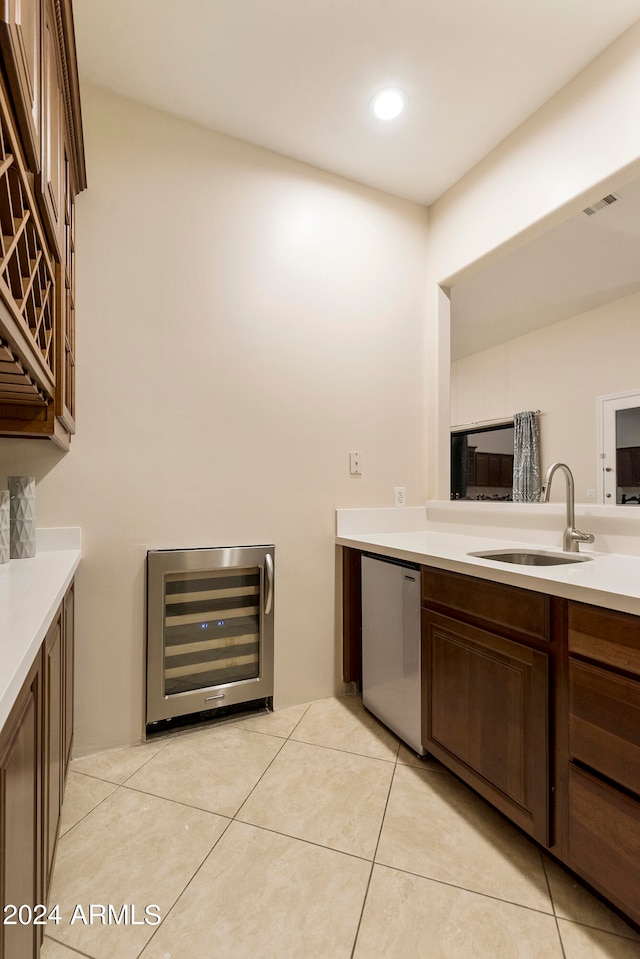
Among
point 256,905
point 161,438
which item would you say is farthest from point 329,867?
point 161,438

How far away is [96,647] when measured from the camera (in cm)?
183

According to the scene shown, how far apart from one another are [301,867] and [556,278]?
11.8 feet

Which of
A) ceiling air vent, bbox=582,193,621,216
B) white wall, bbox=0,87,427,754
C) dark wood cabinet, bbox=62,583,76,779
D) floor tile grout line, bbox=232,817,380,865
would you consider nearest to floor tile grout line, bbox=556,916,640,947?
floor tile grout line, bbox=232,817,380,865

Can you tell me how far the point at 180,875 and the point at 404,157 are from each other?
2.97m

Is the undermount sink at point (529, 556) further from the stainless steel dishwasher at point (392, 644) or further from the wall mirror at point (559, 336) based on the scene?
the wall mirror at point (559, 336)

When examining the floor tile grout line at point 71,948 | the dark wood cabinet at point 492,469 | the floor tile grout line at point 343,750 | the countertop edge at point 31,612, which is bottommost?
the floor tile grout line at point 343,750

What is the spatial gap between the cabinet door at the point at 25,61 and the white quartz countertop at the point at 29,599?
37.9 inches

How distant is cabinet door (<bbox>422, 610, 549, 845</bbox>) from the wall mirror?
57.4 inches

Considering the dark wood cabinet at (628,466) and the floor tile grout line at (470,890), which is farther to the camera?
the dark wood cabinet at (628,466)

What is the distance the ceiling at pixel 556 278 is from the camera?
8.36ft

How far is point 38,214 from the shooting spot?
1.07 metres

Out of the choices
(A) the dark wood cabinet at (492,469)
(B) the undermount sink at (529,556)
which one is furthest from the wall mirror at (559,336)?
(B) the undermount sink at (529,556)

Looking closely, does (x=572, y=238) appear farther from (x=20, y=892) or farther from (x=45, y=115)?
(x=20, y=892)

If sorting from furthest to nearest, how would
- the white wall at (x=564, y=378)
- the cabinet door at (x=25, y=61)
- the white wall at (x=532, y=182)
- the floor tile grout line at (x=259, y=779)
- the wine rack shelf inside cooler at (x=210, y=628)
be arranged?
the white wall at (x=564, y=378) < the wine rack shelf inside cooler at (x=210, y=628) < the white wall at (x=532, y=182) < the floor tile grout line at (x=259, y=779) < the cabinet door at (x=25, y=61)
